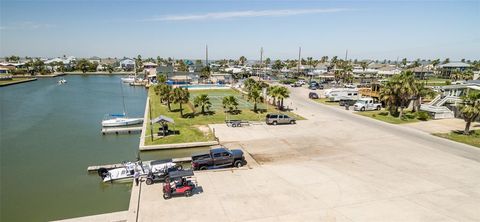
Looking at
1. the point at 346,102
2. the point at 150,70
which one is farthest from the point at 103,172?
the point at 150,70

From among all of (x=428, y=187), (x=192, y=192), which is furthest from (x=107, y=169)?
(x=428, y=187)

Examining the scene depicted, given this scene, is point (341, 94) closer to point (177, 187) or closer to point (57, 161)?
point (177, 187)

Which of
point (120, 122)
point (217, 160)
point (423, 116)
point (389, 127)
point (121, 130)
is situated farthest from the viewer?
point (120, 122)

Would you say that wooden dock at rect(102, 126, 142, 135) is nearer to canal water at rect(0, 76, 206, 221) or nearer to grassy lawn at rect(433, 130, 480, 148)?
canal water at rect(0, 76, 206, 221)

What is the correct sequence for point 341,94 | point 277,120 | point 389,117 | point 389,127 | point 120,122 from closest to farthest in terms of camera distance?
point 389,127, point 277,120, point 120,122, point 389,117, point 341,94

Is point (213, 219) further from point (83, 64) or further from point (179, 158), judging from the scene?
point (83, 64)

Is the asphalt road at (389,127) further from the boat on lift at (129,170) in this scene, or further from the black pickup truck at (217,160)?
the boat on lift at (129,170)

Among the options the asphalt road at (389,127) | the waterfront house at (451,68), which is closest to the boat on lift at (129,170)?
the asphalt road at (389,127)
